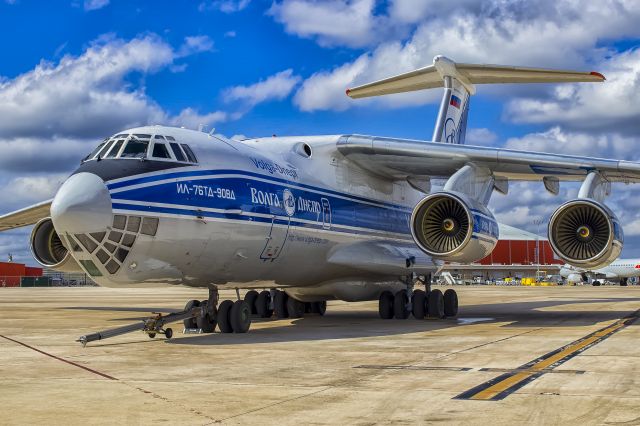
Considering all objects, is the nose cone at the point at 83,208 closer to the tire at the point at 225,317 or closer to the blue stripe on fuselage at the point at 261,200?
the blue stripe on fuselage at the point at 261,200

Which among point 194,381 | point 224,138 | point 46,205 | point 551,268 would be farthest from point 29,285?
point 194,381

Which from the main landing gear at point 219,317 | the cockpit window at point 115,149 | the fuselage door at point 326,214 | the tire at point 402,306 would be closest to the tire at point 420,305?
the tire at point 402,306

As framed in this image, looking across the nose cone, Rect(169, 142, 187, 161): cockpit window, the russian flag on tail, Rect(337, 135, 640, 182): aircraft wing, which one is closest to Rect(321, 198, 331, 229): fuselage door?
Rect(337, 135, 640, 182): aircraft wing

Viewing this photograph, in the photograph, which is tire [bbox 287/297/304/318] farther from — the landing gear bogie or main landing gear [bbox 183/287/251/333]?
main landing gear [bbox 183/287/251/333]

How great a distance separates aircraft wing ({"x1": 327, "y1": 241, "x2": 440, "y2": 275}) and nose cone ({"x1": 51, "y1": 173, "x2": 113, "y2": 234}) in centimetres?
621

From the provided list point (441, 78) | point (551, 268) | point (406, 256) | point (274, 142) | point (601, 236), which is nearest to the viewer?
Answer: point (601, 236)

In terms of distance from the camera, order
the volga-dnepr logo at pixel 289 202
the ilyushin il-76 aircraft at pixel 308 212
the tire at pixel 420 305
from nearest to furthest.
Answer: the ilyushin il-76 aircraft at pixel 308 212
the volga-dnepr logo at pixel 289 202
the tire at pixel 420 305

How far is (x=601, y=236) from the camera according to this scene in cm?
1447

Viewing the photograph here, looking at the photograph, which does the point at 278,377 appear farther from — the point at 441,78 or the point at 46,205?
the point at 441,78

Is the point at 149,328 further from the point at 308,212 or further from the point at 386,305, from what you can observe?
the point at 386,305

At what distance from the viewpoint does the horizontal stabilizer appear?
18.2 m

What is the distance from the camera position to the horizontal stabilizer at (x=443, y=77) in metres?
18.2

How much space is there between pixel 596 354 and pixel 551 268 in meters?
85.8

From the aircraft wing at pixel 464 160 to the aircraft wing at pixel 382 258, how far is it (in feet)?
6.15
